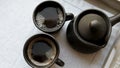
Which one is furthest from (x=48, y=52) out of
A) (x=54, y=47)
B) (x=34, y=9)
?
(x=34, y=9)

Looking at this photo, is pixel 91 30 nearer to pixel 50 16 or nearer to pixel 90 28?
pixel 90 28

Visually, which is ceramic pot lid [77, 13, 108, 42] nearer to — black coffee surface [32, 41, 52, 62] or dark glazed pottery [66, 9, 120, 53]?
dark glazed pottery [66, 9, 120, 53]

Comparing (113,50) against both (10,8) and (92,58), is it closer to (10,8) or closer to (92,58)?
(92,58)

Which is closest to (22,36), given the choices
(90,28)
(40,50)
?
(40,50)

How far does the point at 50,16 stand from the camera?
2.34ft

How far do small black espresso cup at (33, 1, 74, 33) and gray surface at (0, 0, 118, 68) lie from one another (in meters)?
0.04

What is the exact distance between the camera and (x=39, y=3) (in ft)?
2.44

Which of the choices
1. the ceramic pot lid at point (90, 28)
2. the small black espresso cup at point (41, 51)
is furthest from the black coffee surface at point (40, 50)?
the ceramic pot lid at point (90, 28)

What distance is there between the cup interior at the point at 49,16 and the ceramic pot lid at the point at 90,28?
6 centimetres

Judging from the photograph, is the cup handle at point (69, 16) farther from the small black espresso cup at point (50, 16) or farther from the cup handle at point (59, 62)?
the cup handle at point (59, 62)

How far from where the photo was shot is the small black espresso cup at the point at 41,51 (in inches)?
27.0

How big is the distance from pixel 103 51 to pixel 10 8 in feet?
0.96

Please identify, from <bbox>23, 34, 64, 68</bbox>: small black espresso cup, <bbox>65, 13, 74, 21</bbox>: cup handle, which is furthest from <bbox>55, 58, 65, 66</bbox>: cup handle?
<bbox>65, 13, 74, 21</bbox>: cup handle

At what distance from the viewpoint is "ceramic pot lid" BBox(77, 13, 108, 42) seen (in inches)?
25.4
